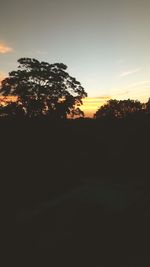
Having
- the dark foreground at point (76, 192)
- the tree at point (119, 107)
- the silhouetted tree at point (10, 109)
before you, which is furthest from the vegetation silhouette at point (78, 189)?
the tree at point (119, 107)

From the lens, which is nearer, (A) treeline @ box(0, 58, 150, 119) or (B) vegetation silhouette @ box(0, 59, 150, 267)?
(B) vegetation silhouette @ box(0, 59, 150, 267)

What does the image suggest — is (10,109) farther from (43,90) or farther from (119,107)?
(119,107)

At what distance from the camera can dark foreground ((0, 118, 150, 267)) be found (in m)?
9.96

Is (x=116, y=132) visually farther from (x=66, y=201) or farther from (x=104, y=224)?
(x=104, y=224)

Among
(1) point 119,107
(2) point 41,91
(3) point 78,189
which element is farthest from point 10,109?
(1) point 119,107

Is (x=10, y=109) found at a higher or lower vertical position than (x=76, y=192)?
higher

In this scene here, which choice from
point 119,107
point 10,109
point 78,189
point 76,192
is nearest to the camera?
point 76,192

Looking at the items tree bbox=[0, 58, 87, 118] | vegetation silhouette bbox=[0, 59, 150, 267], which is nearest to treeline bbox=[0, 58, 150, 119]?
tree bbox=[0, 58, 87, 118]

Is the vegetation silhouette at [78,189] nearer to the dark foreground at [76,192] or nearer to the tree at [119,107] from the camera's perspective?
the dark foreground at [76,192]

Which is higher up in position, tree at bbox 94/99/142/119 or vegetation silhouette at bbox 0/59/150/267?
tree at bbox 94/99/142/119

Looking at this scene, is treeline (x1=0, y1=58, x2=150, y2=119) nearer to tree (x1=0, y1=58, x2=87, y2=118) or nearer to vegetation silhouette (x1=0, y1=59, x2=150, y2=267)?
tree (x1=0, y1=58, x2=87, y2=118)

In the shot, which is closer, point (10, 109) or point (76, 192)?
point (76, 192)

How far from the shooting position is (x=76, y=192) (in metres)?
15.3

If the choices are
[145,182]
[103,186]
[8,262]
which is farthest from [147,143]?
[8,262]
